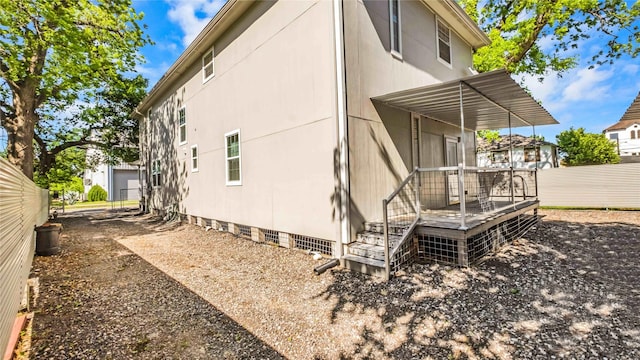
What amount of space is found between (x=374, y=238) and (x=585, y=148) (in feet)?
76.7

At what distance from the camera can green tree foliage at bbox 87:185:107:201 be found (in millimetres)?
25719

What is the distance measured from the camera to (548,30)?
12609 mm

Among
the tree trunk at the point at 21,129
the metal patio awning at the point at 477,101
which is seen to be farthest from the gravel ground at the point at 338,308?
the tree trunk at the point at 21,129

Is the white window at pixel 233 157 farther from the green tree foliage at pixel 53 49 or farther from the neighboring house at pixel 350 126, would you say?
the green tree foliage at pixel 53 49

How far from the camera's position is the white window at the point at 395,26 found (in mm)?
6520

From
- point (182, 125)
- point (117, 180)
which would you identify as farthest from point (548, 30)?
point (117, 180)

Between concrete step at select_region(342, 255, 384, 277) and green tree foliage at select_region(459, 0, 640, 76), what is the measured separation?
10.4 meters

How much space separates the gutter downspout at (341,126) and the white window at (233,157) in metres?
3.78

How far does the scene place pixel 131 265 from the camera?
5.80 m

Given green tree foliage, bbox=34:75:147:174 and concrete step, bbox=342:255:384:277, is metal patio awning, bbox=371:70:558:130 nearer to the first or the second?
concrete step, bbox=342:255:384:277

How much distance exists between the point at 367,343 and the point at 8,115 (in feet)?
45.6

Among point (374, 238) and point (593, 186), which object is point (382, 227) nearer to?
point (374, 238)

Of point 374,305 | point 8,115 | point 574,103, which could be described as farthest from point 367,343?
point 574,103

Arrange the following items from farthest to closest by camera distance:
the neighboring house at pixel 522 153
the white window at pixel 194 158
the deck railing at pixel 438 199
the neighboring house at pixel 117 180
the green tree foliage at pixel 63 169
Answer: the neighboring house at pixel 117 180, the neighboring house at pixel 522 153, the green tree foliage at pixel 63 169, the white window at pixel 194 158, the deck railing at pixel 438 199
